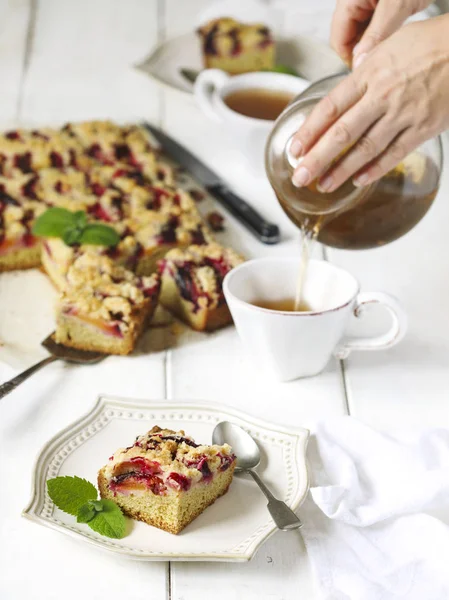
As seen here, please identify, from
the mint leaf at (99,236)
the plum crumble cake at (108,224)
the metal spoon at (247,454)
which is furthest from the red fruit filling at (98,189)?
the metal spoon at (247,454)

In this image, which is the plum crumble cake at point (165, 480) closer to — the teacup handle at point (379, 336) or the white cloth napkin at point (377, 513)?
the white cloth napkin at point (377, 513)

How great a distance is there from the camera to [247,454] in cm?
165

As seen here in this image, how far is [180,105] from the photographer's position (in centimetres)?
334

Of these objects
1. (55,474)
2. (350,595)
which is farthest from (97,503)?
(350,595)

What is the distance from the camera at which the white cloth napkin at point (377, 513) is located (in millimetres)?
1464

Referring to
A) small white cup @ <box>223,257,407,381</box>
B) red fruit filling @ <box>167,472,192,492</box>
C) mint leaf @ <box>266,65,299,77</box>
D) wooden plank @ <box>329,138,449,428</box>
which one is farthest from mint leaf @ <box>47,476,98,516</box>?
mint leaf @ <box>266,65,299,77</box>

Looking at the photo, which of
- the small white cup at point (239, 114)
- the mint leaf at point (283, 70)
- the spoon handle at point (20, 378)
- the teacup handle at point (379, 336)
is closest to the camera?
the spoon handle at point (20, 378)

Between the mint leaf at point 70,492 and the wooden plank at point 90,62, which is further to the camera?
the wooden plank at point 90,62

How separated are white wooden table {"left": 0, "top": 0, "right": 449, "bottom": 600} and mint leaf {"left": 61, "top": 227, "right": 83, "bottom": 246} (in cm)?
39

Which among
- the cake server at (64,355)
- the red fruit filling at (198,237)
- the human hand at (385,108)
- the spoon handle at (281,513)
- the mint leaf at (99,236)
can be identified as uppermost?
the human hand at (385,108)

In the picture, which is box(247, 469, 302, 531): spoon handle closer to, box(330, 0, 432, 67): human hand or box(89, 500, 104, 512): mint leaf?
box(89, 500, 104, 512): mint leaf

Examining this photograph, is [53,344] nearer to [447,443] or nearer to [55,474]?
[55,474]

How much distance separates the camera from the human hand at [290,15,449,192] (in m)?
1.63

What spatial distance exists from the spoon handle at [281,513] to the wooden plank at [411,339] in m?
0.42
